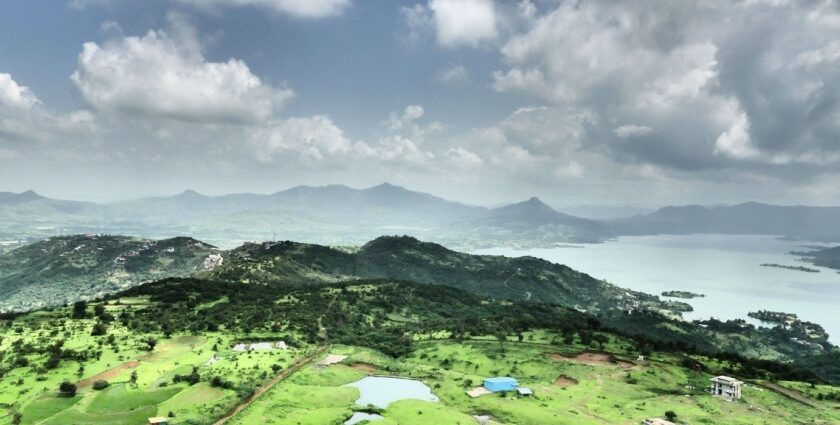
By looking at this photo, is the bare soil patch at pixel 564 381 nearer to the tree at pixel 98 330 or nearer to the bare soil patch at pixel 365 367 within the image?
the bare soil patch at pixel 365 367

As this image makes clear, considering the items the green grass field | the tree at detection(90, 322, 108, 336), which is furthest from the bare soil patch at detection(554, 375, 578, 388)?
the tree at detection(90, 322, 108, 336)

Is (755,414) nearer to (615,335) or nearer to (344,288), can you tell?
(615,335)

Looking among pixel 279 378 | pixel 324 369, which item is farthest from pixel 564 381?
pixel 279 378

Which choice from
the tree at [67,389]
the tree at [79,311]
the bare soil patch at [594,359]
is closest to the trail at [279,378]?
the tree at [67,389]

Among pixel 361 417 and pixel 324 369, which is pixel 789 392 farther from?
pixel 324 369

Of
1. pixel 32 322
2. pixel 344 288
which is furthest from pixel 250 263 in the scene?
pixel 32 322
